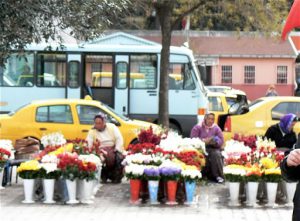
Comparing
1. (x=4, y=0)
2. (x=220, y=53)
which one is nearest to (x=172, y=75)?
(x=4, y=0)

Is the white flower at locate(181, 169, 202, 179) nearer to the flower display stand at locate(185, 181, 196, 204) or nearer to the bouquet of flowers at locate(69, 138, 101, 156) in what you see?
the flower display stand at locate(185, 181, 196, 204)

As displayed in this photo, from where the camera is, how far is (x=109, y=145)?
1338cm

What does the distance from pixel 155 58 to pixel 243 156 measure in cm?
1052

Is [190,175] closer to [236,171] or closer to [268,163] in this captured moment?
[236,171]

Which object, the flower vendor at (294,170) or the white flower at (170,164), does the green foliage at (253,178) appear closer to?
the white flower at (170,164)

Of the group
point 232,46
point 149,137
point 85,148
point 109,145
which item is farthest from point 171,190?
point 232,46

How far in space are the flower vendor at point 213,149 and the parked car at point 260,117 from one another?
9.54 feet

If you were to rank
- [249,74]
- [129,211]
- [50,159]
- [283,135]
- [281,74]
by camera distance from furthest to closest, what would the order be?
[249,74], [281,74], [283,135], [50,159], [129,211]

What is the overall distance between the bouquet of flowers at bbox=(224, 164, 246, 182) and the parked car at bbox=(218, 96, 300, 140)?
5701 millimetres

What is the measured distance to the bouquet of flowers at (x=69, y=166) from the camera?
1080 cm

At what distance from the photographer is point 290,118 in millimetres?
13055

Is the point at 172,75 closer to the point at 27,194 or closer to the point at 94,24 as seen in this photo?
the point at 27,194

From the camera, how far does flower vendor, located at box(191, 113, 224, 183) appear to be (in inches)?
528

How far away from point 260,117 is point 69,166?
7.30m
